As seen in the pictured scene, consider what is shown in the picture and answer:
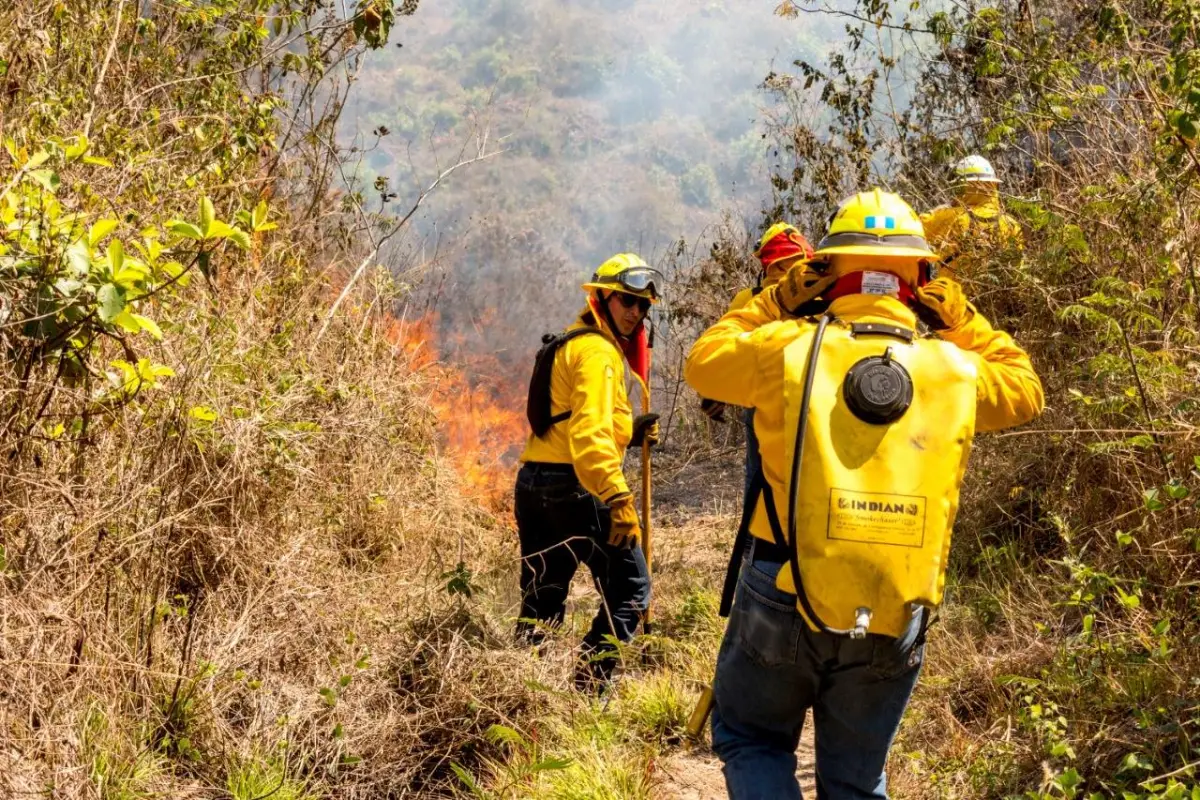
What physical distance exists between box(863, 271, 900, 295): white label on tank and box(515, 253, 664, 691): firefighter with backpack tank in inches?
83.2

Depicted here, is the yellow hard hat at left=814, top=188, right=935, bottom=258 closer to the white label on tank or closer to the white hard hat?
the white label on tank

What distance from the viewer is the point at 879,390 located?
237 cm

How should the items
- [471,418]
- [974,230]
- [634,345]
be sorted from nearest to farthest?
[634,345]
[974,230]
[471,418]

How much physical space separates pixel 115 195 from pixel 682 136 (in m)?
26.8

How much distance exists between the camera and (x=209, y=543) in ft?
14.8

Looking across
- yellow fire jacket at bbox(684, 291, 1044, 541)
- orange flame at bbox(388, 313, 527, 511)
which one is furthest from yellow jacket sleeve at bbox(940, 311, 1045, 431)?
orange flame at bbox(388, 313, 527, 511)

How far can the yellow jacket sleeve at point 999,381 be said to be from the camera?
262cm

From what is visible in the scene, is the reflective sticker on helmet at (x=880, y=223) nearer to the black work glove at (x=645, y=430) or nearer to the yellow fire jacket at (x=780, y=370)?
the yellow fire jacket at (x=780, y=370)

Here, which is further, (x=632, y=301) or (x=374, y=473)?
(x=374, y=473)

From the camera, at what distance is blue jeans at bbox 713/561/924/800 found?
2537mm

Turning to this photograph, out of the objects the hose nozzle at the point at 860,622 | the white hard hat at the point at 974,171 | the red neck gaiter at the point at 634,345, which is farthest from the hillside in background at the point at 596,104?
the hose nozzle at the point at 860,622

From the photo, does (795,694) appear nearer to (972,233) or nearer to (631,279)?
(631,279)

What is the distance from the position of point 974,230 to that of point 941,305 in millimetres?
3489

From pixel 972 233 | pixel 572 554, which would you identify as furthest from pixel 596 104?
pixel 572 554
